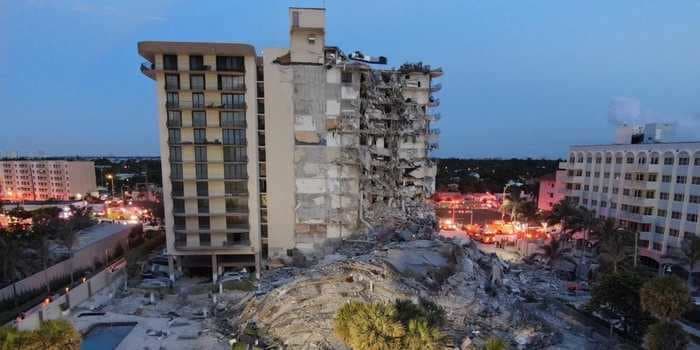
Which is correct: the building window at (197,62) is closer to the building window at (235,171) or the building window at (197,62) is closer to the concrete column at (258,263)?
the building window at (235,171)

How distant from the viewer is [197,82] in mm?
45406

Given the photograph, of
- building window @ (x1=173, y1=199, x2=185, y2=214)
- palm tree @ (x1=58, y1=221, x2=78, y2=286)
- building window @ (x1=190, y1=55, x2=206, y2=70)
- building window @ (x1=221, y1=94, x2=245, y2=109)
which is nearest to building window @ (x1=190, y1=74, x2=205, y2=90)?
building window @ (x1=190, y1=55, x2=206, y2=70)

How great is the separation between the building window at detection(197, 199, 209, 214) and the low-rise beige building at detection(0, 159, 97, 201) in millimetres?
86464

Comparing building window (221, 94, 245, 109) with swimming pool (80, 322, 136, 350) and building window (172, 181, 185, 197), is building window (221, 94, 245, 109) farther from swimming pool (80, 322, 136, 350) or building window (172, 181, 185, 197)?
swimming pool (80, 322, 136, 350)

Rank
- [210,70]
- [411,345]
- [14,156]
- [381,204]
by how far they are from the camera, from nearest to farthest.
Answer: [411,345] < [210,70] < [381,204] < [14,156]

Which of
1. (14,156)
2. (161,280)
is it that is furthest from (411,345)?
(14,156)

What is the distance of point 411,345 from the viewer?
17.6 metres

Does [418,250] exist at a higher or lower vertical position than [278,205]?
lower

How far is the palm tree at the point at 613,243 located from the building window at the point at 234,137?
4358cm

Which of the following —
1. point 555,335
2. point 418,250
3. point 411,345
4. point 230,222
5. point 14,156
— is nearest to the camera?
point 411,345

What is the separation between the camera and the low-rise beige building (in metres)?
112

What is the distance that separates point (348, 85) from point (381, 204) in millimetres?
17877

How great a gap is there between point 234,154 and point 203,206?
762 cm

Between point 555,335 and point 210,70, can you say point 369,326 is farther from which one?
point 210,70
